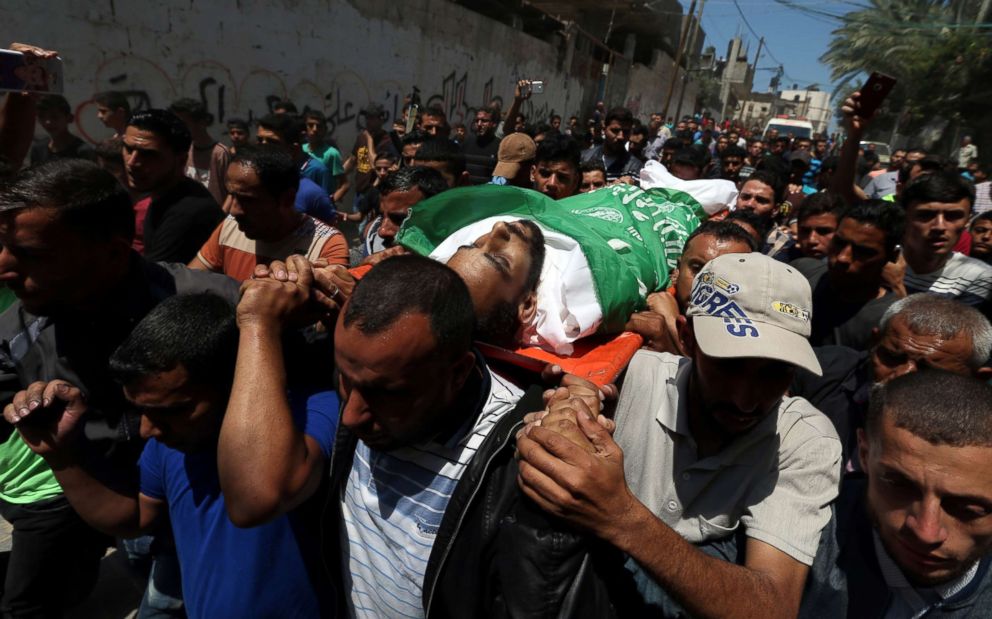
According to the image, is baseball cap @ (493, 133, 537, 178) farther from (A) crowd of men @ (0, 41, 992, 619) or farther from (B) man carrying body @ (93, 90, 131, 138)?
(B) man carrying body @ (93, 90, 131, 138)

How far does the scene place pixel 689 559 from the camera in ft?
3.91

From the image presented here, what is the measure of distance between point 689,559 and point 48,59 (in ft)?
11.7

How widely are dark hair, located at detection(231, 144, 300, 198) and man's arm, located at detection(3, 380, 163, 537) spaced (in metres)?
1.45

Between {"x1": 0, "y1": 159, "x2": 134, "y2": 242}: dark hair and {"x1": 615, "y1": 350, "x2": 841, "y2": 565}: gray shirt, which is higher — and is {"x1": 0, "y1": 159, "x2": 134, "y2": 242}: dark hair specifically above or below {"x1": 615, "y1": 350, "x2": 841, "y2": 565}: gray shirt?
above

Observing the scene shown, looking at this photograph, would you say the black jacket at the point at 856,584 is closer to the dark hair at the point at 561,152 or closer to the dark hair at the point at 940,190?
the dark hair at the point at 940,190

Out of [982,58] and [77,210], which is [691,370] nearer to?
[77,210]

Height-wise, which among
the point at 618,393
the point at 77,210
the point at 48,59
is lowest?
the point at 618,393

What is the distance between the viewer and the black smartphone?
3.57 meters

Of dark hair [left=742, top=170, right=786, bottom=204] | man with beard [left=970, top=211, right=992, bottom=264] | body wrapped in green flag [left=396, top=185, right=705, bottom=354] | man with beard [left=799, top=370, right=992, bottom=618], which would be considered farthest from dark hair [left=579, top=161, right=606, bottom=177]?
man with beard [left=799, top=370, right=992, bottom=618]

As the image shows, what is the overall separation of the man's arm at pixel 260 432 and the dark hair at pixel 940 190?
356cm

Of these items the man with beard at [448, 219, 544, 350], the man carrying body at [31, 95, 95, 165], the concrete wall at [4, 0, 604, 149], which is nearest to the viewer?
the man with beard at [448, 219, 544, 350]

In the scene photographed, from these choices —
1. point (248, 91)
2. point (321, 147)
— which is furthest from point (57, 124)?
point (248, 91)

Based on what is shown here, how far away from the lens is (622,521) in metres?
1.12

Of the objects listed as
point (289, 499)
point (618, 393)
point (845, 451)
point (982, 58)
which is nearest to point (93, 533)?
point (289, 499)
